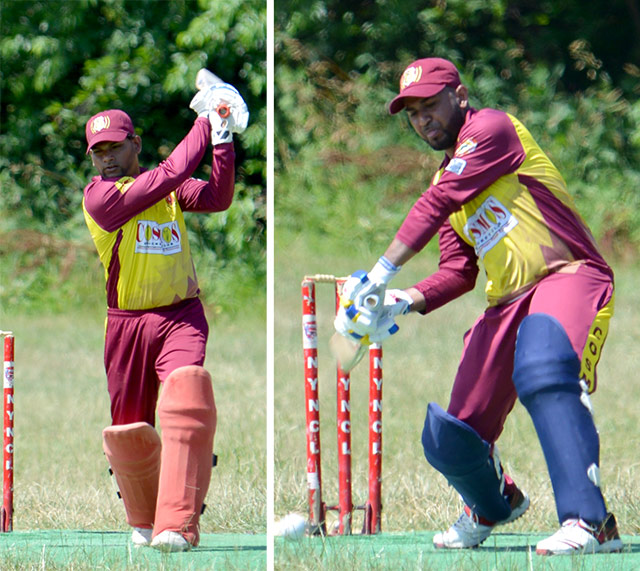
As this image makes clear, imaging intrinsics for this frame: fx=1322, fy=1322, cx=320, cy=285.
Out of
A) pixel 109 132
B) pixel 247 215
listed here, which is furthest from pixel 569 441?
pixel 247 215

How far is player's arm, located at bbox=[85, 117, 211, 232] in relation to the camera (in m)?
4.36

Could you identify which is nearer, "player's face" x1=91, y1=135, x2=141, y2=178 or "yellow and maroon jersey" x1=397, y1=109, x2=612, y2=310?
"yellow and maroon jersey" x1=397, y1=109, x2=612, y2=310

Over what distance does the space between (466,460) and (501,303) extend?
0.51 meters

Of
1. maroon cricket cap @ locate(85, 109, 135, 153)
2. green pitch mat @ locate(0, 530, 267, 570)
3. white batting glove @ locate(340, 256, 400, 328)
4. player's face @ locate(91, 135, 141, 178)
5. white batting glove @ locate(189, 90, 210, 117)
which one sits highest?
white batting glove @ locate(189, 90, 210, 117)

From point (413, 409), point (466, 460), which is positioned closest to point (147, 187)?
point (466, 460)

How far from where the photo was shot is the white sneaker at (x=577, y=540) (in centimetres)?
378

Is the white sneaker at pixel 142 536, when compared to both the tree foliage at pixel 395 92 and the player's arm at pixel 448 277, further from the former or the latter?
the tree foliage at pixel 395 92

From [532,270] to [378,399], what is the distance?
88 cm

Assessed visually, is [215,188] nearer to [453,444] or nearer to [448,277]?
[448,277]

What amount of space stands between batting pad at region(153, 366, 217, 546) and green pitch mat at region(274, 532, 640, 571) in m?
0.33

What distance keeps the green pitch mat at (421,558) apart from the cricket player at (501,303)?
0.08 metres

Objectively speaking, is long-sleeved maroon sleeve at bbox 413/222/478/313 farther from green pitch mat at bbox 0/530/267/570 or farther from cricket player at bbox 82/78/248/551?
green pitch mat at bbox 0/530/267/570

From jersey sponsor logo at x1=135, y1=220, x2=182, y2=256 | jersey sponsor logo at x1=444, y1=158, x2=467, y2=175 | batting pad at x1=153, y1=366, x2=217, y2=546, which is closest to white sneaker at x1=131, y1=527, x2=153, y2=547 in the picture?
batting pad at x1=153, y1=366, x2=217, y2=546

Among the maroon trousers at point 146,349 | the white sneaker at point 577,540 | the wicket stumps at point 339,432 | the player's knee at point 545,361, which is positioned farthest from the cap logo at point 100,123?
the white sneaker at point 577,540
